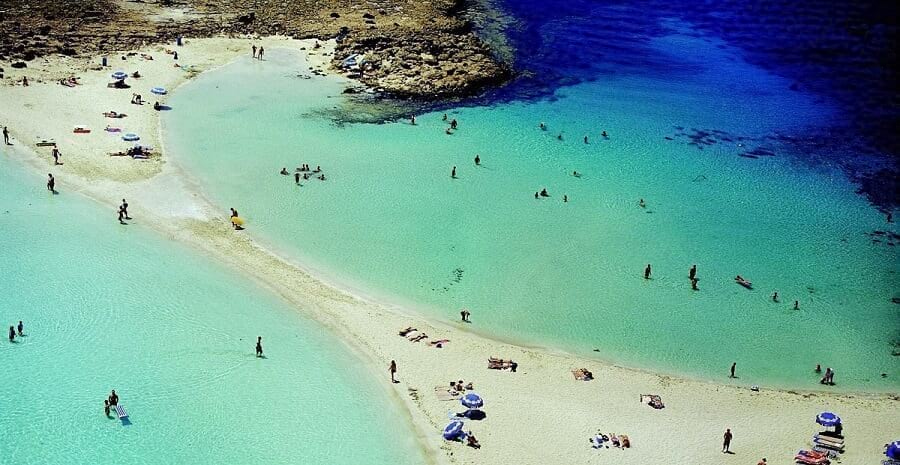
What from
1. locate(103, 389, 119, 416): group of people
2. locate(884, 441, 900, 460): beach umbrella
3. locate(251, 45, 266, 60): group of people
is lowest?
locate(103, 389, 119, 416): group of people

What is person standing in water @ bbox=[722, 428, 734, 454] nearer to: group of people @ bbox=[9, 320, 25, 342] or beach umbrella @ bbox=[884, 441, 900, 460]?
beach umbrella @ bbox=[884, 441, 900, 460]

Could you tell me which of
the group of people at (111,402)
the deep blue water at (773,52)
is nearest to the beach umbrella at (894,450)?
the deep blue water at (773,52)

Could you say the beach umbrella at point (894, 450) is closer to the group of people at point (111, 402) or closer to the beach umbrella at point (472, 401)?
the beach umbrella at point (472, 401)

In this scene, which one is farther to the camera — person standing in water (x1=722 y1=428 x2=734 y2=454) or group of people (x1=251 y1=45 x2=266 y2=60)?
group of people (x1=251 y1=45 x2=266 y2=60)

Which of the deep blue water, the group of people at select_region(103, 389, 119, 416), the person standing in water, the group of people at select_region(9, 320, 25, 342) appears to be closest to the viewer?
the person standing in water

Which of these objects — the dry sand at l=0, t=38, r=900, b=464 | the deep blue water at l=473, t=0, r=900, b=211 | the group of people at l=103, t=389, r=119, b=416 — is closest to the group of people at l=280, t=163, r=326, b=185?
the dry sand at l=0, t=38, r=900, b=464

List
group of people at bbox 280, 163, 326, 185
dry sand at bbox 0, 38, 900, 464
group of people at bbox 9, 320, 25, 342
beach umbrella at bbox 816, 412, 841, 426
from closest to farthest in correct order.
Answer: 1. dry sand at bbox 0, 38, 900, 464
2. beach umbrella at bbox 816, 412, 841, 426
3. group of people at bbox 9, 320, 25, 342
4. group of people at bbox 280, 163, 326, 185

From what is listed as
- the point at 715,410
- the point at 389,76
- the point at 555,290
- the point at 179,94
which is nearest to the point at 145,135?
the point at 179,94
